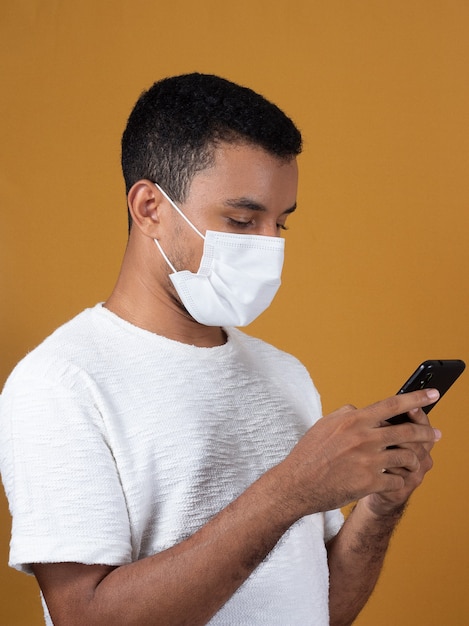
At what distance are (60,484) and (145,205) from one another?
399mm

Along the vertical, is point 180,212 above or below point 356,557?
above

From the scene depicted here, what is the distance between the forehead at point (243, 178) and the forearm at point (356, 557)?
1.41 ft

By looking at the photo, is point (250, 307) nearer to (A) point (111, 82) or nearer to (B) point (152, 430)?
(B) point (152, 430)

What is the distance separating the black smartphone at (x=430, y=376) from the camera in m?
1.03

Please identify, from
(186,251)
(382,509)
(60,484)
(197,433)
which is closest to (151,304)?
(186,251)

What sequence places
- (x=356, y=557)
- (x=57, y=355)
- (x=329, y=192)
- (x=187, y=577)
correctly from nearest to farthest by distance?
(x=187, y=577), (x=57, y=355), (x=356, y=557), (x=329, y=192)

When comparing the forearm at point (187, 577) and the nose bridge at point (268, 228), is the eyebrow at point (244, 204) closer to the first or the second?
the nose bridge at point (268, 228)

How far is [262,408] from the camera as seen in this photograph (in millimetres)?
1155

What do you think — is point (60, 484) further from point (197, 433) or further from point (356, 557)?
point (356, 557)

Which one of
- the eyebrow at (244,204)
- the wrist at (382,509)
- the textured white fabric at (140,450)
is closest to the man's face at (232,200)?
the eyebrow at (244,204)

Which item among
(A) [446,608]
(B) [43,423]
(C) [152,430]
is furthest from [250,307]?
(A) [446,608]

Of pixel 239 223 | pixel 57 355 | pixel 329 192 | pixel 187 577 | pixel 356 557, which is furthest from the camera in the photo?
pixel 329 192

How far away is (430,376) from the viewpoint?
1057 millimetres

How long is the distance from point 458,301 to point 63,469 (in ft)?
4.74
